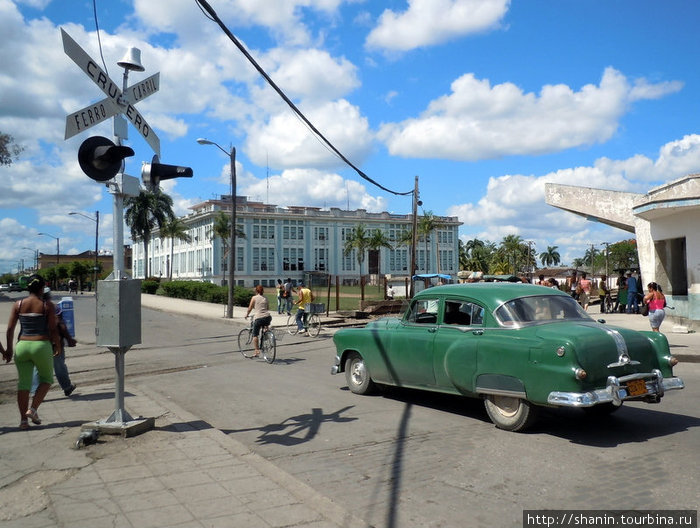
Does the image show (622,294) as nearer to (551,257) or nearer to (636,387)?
(636,387)

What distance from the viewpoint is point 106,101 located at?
6254 millimetres

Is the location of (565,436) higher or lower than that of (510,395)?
lower

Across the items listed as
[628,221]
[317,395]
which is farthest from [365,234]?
[317,395]

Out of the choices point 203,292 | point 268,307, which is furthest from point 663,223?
point 203,292

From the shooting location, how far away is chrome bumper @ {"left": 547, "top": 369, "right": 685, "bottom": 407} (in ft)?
19.8

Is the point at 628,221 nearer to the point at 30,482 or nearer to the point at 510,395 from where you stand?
the point at 510,395

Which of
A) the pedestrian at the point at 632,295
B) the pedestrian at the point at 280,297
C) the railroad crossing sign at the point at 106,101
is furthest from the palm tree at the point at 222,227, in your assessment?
the railroad crossing sign at the point at 106,101

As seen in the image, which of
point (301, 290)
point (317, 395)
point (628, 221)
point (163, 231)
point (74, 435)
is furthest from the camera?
point (163, 231)

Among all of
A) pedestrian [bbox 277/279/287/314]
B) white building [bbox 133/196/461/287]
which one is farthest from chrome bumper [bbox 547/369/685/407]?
white building [bbox 133/196/461/287]

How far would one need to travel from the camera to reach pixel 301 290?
19438 millimetres

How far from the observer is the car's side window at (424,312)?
26.5ft

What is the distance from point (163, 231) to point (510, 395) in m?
82.2

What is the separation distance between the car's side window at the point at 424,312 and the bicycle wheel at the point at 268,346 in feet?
18.5

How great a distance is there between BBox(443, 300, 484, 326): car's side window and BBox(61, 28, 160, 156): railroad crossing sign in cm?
402
